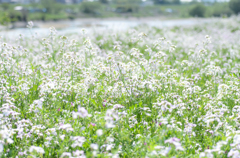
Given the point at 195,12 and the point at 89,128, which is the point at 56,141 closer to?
the point at 89,128

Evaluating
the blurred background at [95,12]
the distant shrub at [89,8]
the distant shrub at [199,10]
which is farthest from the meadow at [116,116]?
the distant shrub at [89,8]

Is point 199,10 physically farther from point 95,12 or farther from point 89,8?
point 89,8

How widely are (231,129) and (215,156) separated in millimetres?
555

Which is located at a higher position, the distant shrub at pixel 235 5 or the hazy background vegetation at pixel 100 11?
the hazy background vegetation at pixel 100 11

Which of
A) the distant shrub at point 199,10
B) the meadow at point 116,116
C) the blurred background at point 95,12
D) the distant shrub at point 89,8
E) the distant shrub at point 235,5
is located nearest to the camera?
the meadow at point 116,116

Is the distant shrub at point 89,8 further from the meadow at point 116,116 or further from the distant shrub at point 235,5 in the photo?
the meadow at point 116,116

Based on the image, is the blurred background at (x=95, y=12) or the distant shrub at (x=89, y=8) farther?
the distant shrub at (x=89, y=8)

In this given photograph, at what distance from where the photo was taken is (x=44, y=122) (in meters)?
4.02

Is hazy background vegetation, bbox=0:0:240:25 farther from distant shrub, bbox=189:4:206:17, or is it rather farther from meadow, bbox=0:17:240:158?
meadow, bbox=0:17:240:158

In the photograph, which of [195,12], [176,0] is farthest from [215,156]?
[176,0]

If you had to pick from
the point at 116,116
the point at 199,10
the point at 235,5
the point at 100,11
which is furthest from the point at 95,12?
the point at 116,116

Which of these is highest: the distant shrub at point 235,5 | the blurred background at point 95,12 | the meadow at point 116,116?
the blurred background at point 95,12

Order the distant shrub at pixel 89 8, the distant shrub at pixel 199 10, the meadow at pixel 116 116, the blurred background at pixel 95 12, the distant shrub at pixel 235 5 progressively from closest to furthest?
the meadow at pixel 116 116 < the distant shrub at pixel 235 5 < the blurred background at pixel 95 12 < the distant shrub at pixel 199 10 < the distant shrub at pixel 89 8

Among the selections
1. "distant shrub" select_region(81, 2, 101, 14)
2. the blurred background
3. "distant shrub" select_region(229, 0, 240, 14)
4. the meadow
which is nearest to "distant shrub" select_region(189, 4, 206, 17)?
the blurred background
